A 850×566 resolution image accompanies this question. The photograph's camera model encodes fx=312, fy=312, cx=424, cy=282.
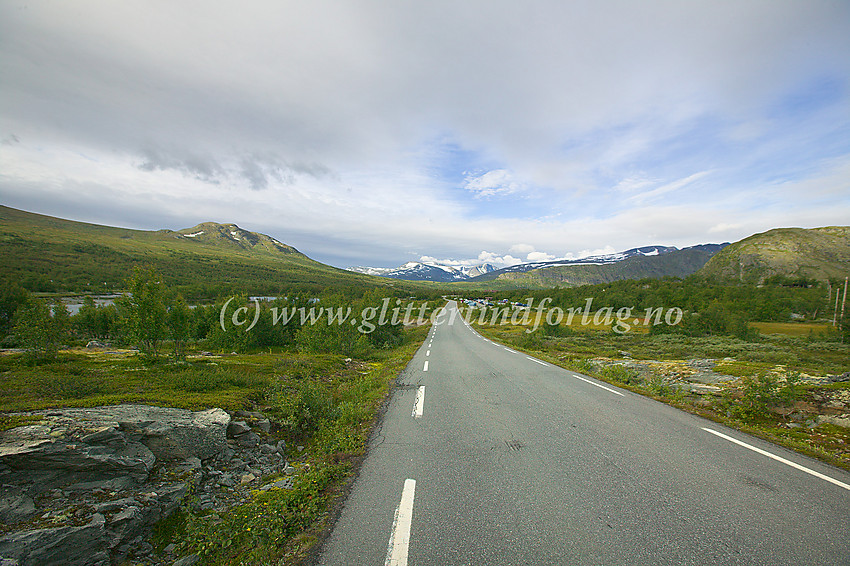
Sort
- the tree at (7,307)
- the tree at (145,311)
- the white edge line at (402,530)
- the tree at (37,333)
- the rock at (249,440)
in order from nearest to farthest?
the white edge line at (402,530), the rock at (249,440), the tree at (37,333), the tree at (145,311), the tree at (7,307)

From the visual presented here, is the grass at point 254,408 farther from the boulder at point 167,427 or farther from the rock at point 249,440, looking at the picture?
the rock at point 249,440

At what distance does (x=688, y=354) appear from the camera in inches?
1352

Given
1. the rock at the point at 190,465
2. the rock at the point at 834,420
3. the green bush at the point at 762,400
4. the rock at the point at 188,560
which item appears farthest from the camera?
the green bush at the point at 762,400

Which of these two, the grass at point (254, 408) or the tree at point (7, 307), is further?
the tree at point (7, 307)

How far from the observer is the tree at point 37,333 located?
11518 millimetres

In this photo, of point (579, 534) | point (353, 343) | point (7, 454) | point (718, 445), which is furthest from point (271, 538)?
point (353, 343)

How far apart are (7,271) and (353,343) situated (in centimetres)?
17926

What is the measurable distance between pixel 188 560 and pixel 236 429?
130 inches

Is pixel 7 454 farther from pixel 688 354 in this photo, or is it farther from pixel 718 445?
pixel 688 354

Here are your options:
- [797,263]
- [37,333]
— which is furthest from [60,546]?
[797,263]

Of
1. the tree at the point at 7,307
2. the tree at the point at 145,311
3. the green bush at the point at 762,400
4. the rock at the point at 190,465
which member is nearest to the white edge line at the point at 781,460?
the green bush at the point at 762,400

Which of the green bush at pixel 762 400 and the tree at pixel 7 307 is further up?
the green bush at pixel 762 400

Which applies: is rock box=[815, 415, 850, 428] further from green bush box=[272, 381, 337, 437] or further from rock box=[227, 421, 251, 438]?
rock box=[227, 421, 251, 438]

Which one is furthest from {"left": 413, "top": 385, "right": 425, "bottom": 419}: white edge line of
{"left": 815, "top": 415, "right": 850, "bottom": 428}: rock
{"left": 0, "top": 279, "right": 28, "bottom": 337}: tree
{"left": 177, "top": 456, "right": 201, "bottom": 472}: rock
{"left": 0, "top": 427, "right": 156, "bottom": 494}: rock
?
{"left": 0, "top": 279, "right": 28, "bottom": 337}: tree
